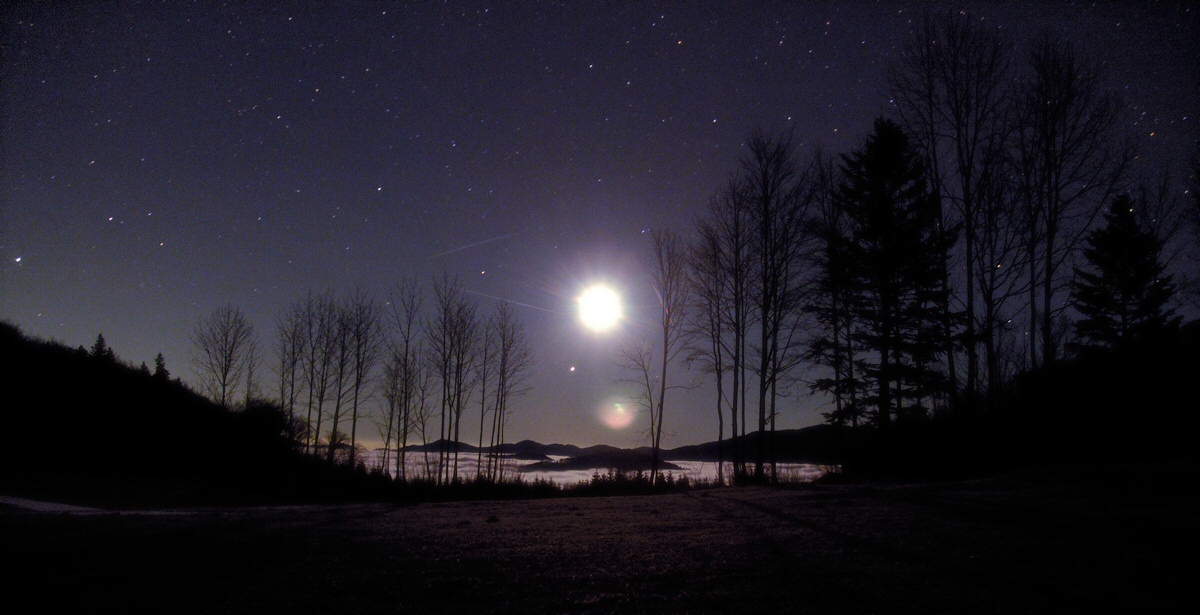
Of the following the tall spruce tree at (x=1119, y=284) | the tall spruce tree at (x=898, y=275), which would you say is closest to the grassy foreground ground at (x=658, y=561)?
the tall spruce tree at (x=898, y=275)

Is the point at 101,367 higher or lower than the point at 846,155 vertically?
lower

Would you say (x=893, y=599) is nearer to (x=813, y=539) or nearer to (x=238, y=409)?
(x=813, y=539)

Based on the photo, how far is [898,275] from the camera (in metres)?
23.7

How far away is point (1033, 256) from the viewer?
2277 cm

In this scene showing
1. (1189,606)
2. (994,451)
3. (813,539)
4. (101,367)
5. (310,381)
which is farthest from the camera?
(310,381)

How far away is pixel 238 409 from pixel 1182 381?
137 ft

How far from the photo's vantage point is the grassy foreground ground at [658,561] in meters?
4.56

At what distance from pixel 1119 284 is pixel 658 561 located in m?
38.9

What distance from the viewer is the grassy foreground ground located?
456cm

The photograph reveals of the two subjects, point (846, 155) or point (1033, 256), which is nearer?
point (1033, 256)

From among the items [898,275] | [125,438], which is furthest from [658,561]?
[125,438]

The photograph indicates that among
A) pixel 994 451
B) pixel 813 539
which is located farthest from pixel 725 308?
pixel 813 539

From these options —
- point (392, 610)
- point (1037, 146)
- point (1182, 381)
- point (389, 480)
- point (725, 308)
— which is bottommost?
point (389, 480)

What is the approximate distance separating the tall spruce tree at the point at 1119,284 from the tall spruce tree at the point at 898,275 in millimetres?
14313
